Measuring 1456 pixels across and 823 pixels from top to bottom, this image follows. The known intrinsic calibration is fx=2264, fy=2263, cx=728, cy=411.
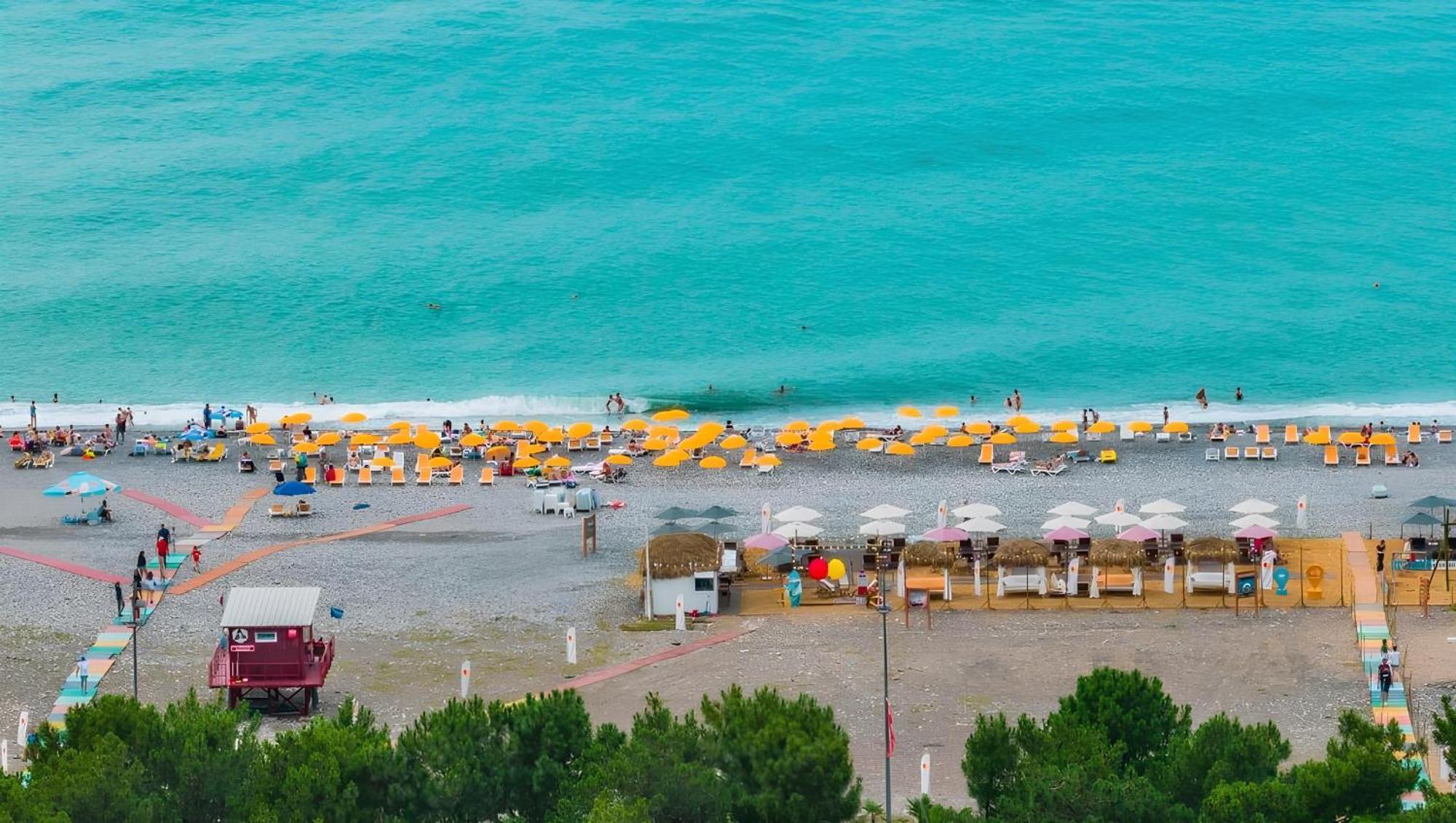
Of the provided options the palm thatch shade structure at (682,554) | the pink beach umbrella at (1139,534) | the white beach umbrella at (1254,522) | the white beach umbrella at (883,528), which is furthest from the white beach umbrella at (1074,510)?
the palm thatch shade structure at (682,554)

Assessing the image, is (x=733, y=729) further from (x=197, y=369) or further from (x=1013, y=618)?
(x=197, y=369)

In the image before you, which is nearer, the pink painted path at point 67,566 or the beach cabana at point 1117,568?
the beach cabana at point 1117,568

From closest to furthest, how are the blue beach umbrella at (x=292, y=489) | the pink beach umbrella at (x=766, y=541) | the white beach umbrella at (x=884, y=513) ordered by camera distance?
the pink beach umbrella at (x=766, y=541)
the white beach umbrella at (x=884, y=513)
the blue beach umbrella at (x=292, y=489)

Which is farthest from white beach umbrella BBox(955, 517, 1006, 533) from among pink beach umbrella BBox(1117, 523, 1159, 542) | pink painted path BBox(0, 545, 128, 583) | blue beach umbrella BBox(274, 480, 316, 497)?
pink painted path BBox(0, 545, 128, 583)

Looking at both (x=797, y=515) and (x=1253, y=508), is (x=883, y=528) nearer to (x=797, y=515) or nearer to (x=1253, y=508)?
(x=797, y=515)

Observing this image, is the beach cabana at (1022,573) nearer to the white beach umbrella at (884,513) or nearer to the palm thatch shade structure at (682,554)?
the white beach umbrella at (884,513)

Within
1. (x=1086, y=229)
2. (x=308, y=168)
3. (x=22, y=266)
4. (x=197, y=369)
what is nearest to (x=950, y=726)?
(x=197, y=369)

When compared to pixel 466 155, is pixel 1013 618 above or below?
below
